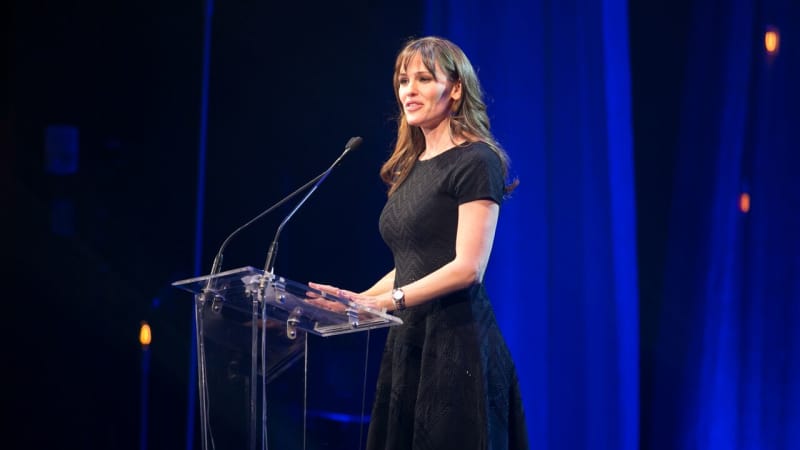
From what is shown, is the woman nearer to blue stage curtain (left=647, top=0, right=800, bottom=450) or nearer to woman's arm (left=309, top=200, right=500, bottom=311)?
woman's arm (left=309, top=200, right=500, bottom=311)

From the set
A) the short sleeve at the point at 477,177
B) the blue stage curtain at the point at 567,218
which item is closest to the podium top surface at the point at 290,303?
the short sleeve at the point at 477,177

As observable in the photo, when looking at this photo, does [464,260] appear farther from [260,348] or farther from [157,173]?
[157,173]

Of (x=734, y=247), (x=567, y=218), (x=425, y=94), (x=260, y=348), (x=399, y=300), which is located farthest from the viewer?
(x=567, y=218)

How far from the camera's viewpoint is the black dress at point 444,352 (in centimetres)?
179

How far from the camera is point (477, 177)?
6.08 ft

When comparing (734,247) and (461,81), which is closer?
(461,81)

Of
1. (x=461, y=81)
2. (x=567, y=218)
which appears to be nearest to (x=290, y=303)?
(x=461, y=81)

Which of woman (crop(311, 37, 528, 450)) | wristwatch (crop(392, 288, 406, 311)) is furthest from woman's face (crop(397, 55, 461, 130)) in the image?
wristwatch (crop(392, 288, 406, 311))

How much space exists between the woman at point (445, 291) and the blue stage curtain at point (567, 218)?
1004 mm

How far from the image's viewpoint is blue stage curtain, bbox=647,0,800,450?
2.58 m

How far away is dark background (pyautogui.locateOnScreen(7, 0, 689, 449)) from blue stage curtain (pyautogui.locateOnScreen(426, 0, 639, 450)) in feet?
1.88

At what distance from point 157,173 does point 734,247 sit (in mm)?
2225

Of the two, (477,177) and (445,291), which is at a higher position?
(477,177)

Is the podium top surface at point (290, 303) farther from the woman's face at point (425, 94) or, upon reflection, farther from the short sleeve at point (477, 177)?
the woman's face at point (425, 94)
